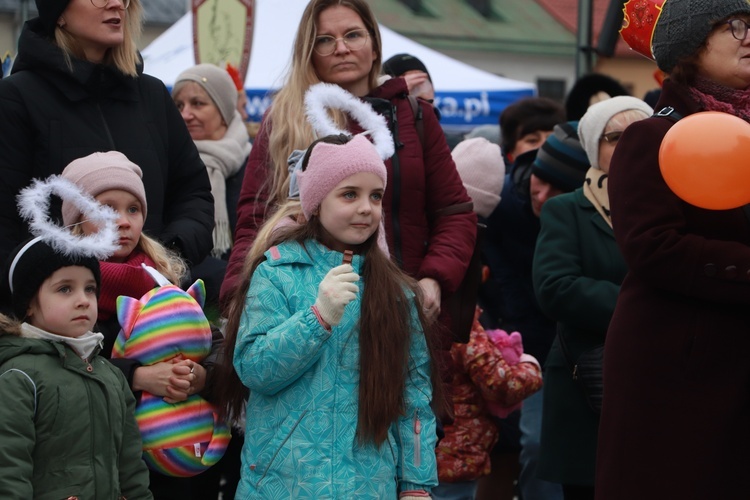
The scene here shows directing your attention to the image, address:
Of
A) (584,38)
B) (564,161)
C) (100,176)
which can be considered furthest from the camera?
(584,38)

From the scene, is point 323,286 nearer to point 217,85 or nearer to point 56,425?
point 56,425

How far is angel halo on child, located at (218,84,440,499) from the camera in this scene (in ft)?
12.6

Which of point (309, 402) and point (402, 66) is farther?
point (402, 66)

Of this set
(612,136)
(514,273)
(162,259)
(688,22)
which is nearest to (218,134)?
(514,273)

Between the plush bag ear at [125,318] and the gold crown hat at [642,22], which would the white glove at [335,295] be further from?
the gold crown hat at [642,22]

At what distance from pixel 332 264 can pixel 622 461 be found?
1.09 meters

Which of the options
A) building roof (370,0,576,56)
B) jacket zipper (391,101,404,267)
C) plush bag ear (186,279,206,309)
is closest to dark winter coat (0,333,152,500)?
plush bag ear (186,279,206,309)

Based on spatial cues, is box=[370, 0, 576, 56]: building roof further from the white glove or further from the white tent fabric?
the white glove

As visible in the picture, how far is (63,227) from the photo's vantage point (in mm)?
4137

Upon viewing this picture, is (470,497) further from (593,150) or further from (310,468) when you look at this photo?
(310,468)

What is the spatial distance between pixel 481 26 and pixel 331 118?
29.3 m

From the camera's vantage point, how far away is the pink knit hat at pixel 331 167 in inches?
159

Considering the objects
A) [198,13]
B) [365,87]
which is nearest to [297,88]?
[365,87]

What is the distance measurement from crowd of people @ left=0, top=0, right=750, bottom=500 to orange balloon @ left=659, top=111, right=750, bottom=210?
48 mm
